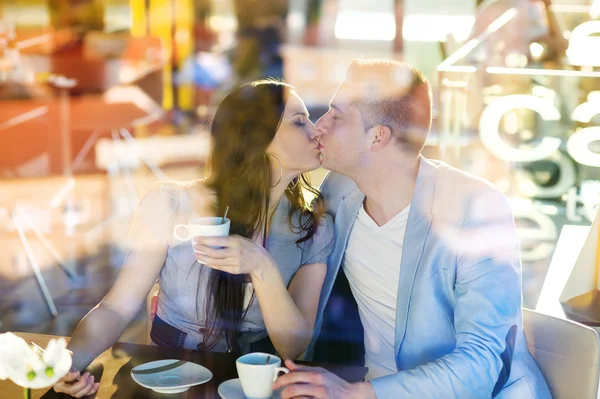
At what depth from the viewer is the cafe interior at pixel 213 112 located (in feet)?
10.0

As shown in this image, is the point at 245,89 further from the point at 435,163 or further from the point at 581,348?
the point at 581,348

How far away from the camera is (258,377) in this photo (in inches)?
48.1

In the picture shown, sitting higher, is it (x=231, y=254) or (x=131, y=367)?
(x=231, y=254)

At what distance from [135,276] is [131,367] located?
33 centimetres

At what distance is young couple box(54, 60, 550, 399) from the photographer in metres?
1.54

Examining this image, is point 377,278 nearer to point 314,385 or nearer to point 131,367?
point 314,385

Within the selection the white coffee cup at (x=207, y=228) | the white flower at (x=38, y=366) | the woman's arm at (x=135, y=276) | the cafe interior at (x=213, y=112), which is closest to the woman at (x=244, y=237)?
the woman's arm at (x=135, y=276)

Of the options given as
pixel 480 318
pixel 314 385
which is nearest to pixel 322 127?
pixel 480 318

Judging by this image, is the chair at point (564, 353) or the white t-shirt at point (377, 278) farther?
the white t-shirt at point (377, 278)

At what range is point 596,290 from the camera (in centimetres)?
250

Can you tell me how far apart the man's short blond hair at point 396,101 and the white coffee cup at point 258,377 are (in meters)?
0.71

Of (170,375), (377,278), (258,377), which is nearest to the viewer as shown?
(258,377)

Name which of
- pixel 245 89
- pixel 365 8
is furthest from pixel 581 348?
pixel 365 8

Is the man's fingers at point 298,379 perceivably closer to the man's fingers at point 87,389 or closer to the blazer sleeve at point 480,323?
the blazer sleeve at point 480,323
